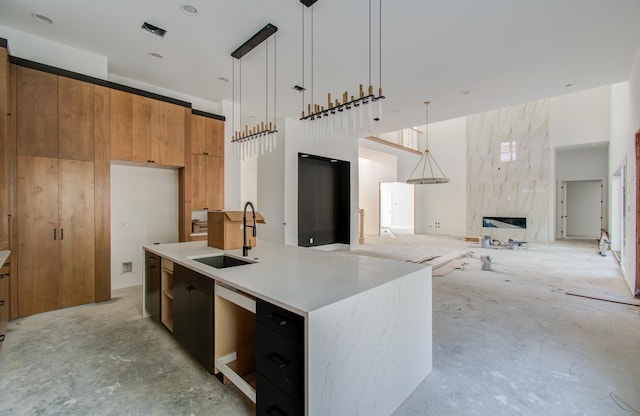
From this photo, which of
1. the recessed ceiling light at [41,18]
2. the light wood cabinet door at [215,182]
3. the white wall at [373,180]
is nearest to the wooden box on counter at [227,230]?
the light wood cabinet door at [215,182]

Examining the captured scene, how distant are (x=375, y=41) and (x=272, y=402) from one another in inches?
145

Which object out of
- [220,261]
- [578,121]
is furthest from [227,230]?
[578,121]

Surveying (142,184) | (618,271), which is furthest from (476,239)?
(142,184)

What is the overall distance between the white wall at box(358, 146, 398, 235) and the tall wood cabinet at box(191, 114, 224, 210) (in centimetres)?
704

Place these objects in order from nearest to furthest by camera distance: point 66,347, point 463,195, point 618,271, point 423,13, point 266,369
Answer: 1. point 266,369
2. point 66,347
3. point 423,13
4. point 618,271
5. point 463,195

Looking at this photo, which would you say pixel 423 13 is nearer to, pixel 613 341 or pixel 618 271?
pixel 613 341

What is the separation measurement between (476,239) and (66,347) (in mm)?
10718

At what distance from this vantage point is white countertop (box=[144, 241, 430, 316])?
1.40 m

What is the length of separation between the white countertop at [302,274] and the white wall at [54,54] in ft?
9.47

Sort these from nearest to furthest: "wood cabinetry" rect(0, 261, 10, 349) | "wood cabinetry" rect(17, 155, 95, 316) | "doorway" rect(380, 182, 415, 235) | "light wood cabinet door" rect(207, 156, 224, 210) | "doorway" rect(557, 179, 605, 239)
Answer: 1. "wood cabinetry" rect(0, 261, 10, 349)
2. "wood cabinetry" rect(17, 155, 95, 316)
3. "light wood cabinet door" rect(207, 156, 224, 210)
4. "doorway" rect(557, 179, 605, 239)
5. "doorway" rect(380, 182, 415, 235)

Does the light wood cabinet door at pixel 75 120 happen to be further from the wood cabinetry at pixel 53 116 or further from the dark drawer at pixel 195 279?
the dark drawer at pixel 195 279

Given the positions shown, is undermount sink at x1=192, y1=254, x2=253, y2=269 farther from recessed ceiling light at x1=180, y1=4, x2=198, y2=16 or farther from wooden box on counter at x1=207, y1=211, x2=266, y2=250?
recessed ceiling light at x1=180, y1=4, x2=198, y2=16

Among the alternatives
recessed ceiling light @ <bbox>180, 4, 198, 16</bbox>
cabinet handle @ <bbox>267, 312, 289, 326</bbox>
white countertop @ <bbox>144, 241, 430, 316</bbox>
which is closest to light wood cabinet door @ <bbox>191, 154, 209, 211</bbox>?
white countertop @ <bbox>144, 241, 430, 316</bbox>

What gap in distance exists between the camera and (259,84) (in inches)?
182
